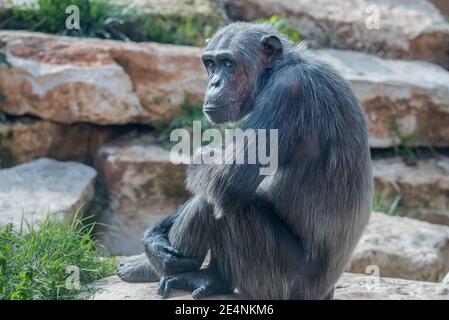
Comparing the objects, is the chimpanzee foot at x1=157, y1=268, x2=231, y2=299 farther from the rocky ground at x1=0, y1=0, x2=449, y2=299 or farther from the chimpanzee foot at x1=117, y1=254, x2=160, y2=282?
the rocky ground at x1=0, y1=0, x2=449, y2=299

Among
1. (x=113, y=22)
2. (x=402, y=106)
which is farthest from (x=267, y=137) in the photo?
(x=113, y=22)

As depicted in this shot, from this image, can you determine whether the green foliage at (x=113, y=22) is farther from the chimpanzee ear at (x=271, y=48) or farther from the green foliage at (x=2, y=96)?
the chimpanzee ear at (x=271, y=48)

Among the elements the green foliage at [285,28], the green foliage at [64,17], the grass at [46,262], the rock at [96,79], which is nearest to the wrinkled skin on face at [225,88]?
the grass at [46,262]

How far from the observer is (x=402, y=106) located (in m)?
9.73

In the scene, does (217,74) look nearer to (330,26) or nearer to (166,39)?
(166,39)

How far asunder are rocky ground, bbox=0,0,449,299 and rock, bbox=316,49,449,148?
14 millimetres

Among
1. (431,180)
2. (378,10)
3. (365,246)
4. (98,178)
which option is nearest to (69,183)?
(98,178)

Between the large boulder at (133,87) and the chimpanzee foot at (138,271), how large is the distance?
3563 millimetres

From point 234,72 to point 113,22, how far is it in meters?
5.19

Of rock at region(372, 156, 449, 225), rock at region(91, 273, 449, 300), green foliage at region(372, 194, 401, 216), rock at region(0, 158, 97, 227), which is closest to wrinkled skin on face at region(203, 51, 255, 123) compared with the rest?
rock at region(91, 273, 449, 300)

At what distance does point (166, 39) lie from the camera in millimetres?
9992

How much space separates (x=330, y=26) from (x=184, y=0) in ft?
7.50

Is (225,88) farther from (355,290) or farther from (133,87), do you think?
(133,87)

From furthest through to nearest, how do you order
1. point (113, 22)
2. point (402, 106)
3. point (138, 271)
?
point (113, 22) → point (402, 106) → point (138, 271)
